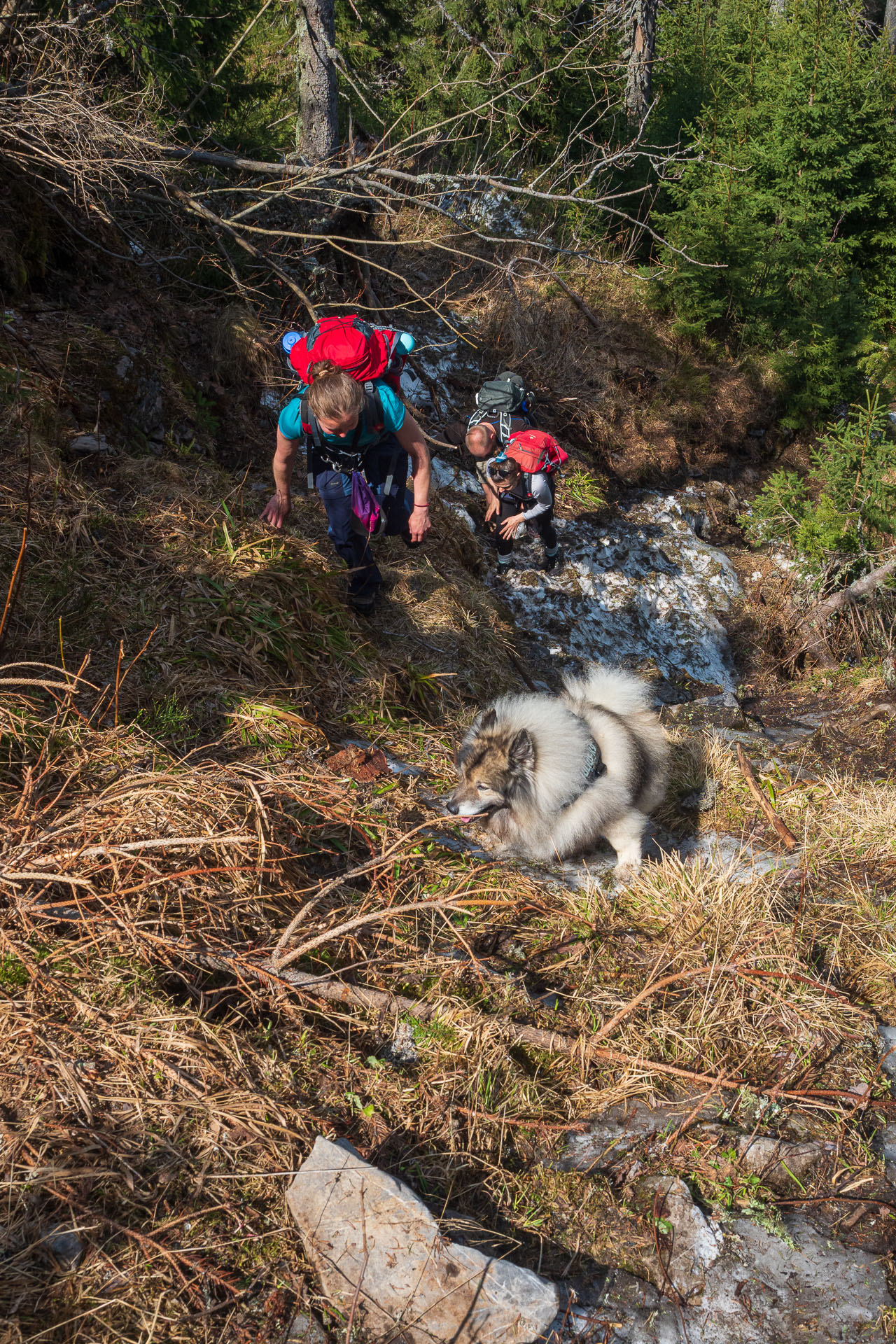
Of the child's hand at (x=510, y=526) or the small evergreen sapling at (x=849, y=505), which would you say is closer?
the child's hand at (x=510, y=526)

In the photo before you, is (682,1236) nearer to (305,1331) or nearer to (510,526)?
(305,1331)

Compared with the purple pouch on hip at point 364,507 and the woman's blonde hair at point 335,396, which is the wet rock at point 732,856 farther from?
the woman's blonde hair at point 335,396

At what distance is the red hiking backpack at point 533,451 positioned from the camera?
21.3ft

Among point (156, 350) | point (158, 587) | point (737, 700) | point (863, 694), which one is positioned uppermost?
point (156, 350)

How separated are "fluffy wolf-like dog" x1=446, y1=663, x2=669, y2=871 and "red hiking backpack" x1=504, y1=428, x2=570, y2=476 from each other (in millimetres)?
2991

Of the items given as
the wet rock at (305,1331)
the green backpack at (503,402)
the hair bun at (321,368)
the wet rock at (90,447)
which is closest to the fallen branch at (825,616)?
the green backpack at (503,402)

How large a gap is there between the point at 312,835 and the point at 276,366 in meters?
4.97

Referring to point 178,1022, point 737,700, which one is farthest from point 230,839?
point 737,700

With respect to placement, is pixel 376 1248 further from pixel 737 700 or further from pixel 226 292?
pixel 226 292

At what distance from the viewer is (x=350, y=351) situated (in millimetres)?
4262

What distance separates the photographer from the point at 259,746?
369 cm

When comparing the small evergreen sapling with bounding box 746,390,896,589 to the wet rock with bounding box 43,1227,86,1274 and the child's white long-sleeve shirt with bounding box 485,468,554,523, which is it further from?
the wet rock with bounding box 43,1227,86,1274

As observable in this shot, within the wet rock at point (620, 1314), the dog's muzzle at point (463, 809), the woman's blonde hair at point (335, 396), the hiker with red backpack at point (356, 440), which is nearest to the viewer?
the wet rock at point (620, 1314)

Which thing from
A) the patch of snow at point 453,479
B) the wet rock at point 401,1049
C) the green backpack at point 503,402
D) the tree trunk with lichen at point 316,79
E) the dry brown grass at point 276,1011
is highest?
the tree trunk with lichen at point 316,79
